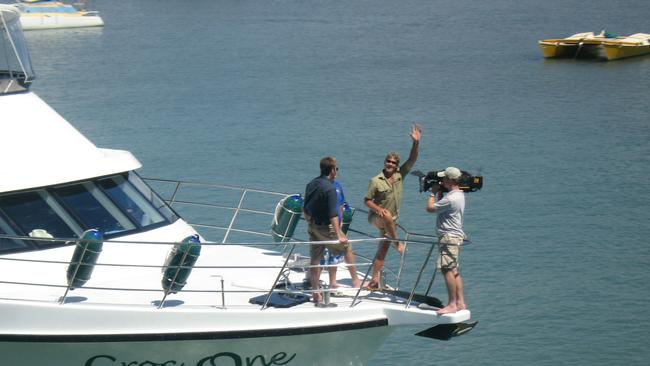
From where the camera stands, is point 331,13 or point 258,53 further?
point 331,13

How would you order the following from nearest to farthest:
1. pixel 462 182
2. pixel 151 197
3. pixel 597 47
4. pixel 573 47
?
1. pixel 462 182
2. pixel 151 197
3. pixel 573 47
4. pixel 597 47

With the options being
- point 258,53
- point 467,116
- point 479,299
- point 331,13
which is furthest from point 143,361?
point 331,13

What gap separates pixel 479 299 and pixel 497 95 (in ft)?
72.7

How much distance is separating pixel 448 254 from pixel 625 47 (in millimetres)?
41761

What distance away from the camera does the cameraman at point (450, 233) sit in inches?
471

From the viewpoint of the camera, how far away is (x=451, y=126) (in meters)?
34.7

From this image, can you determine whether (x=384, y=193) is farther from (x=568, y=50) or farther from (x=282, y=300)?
(x=568, y=50)

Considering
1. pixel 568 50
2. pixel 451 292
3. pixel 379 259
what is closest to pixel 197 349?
pixel 379 259

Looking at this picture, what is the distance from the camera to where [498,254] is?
22609mm

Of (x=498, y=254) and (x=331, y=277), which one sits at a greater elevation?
(x=331, y=277)

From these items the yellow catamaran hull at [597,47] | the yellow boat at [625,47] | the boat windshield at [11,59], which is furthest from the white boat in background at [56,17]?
the boat windshield at [11,59]

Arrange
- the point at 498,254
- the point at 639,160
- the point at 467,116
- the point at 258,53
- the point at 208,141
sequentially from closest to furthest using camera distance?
1. the point at 498,254
2. the point at 639,160
3. the point at 208,141
4. the point at 467,116
5. the point at 258,53

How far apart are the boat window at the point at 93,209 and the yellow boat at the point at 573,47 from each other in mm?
41203

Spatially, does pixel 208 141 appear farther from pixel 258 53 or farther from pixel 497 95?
pixel 258 53
